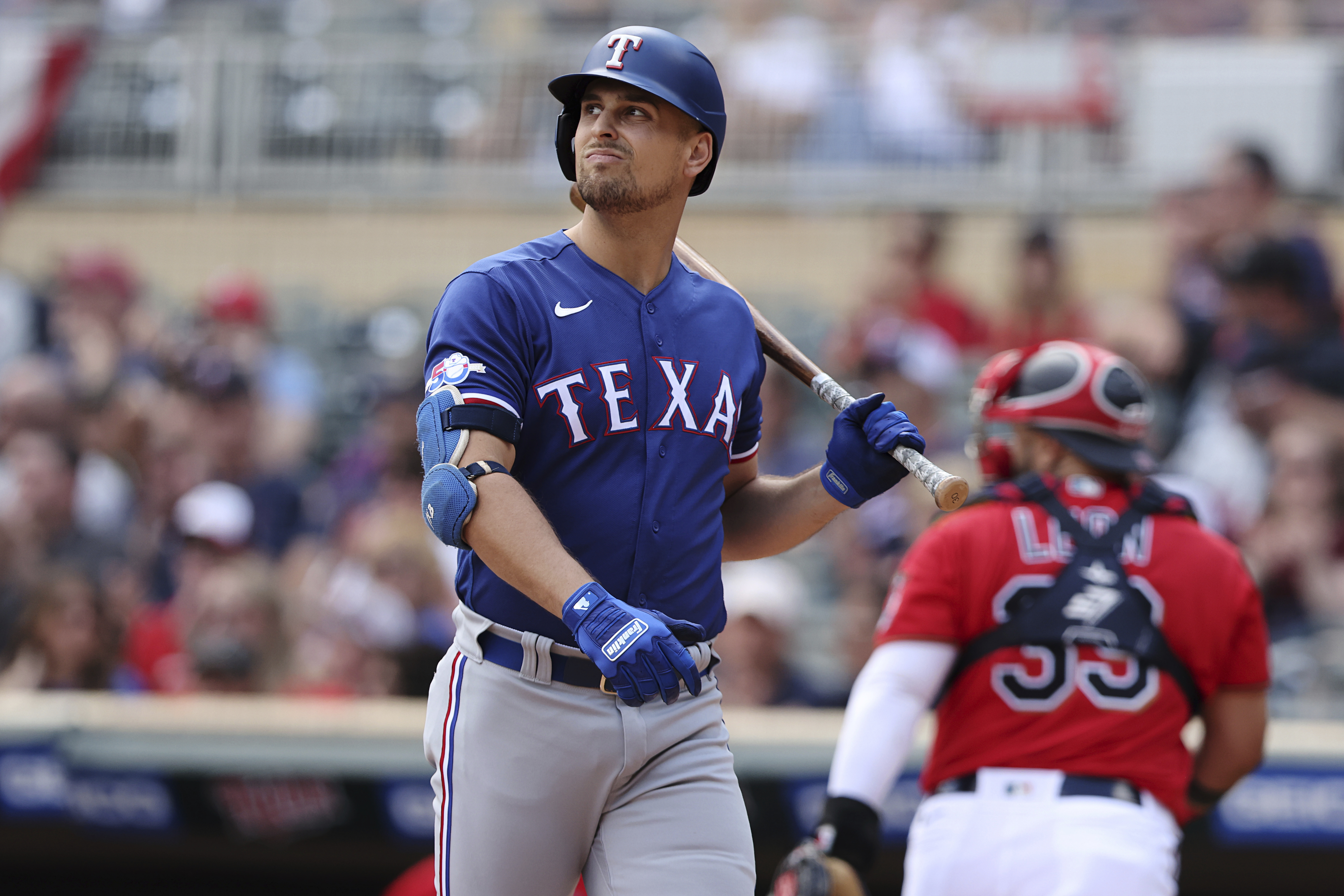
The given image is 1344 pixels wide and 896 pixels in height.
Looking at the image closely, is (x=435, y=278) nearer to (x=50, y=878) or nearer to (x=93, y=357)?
(x=93, y=357)

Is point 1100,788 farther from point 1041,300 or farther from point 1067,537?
point 1041,300

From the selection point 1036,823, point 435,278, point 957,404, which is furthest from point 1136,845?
point 435,278

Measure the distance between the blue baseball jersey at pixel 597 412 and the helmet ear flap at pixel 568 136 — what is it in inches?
7.2

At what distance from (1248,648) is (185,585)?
16.0 feet

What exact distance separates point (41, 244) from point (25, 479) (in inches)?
171

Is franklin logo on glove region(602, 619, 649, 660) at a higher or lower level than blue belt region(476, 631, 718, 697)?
higher

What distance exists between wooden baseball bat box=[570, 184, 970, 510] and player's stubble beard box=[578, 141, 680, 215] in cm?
7

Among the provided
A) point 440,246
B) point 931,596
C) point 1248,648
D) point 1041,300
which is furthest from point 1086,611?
Result: point 440,246

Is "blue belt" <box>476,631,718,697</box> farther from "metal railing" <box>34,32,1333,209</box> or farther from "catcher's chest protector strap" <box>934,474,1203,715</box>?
"metal railing" <box>34,32,1333,209</box>

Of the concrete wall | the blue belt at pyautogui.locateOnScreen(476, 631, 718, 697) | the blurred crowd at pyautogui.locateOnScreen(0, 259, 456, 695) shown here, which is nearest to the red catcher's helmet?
the blue belt at pyautogui.locateOnScreen(476, 631, 718, 697)

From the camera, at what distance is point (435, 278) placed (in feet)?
35.3

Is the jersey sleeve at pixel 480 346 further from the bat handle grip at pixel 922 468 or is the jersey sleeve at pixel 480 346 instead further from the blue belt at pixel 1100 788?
the blue belt at pixel 1100 788

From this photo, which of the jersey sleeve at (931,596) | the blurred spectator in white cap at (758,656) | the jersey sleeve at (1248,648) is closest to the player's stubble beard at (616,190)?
the jersey sleeve at (931,596)

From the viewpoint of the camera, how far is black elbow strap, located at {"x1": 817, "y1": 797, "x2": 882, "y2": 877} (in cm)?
349
